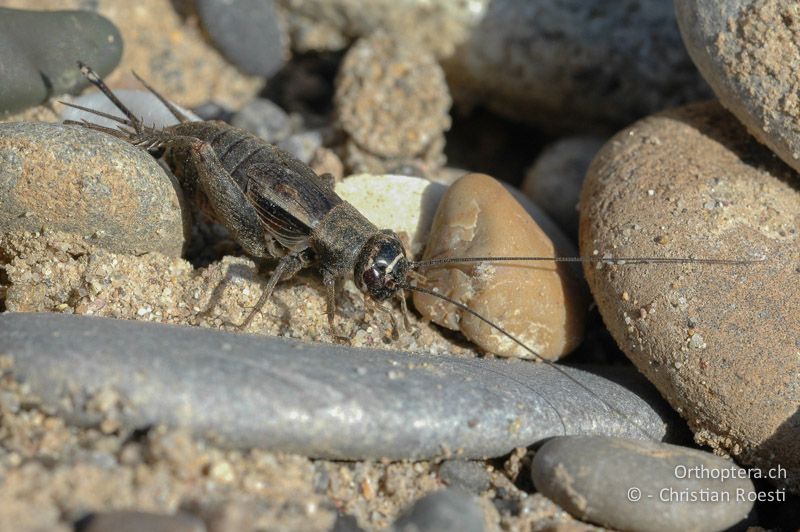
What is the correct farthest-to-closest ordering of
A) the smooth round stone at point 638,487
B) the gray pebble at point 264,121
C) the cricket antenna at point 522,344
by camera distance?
the gray pebble at point 264,121 < the cricket antenna at point 522,344 < the smooth round stone at point 638,487

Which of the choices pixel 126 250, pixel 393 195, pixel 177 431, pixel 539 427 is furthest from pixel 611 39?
pixel 177 431

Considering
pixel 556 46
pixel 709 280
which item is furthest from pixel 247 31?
pixel 709 280

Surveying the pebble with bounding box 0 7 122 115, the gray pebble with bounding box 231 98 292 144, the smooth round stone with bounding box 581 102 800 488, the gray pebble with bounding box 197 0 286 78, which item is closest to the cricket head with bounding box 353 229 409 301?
the smooth round stone with bounding box 581 102 800 488

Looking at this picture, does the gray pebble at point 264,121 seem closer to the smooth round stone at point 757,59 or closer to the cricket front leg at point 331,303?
the cricket front leg at point 331,303

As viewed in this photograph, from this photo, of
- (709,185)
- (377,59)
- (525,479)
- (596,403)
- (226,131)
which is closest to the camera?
(525,479)

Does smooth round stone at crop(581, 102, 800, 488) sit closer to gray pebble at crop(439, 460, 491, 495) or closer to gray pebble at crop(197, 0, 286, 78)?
gray pebble at crop(439, 460, 491, 495)

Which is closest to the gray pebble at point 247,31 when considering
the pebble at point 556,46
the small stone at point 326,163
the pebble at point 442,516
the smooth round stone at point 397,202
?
the pebble at point 556,46

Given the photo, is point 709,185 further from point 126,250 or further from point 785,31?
point 126,250
